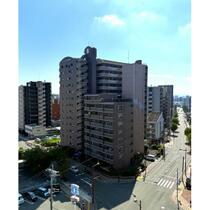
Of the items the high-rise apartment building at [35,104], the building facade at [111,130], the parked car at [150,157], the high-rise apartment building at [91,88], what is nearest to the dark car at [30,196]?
the building facade at [111,130]

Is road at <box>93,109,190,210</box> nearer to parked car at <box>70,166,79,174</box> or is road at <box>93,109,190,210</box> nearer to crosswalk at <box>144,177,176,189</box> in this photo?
crosswalk at <box>144,177,176,189</box>

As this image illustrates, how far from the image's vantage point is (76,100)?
34.2ft

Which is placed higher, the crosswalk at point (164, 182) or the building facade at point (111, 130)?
the building facade at point (111, 130)

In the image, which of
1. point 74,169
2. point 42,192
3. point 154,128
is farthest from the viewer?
point 154,128

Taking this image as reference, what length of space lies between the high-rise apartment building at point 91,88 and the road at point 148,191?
1588 mm

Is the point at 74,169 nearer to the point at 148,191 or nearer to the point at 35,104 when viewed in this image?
the point at 148,191

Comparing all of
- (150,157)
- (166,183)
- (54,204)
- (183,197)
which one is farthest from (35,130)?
(183,197)

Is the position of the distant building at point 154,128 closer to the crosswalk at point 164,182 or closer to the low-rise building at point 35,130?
the crosswalk at point 164,182

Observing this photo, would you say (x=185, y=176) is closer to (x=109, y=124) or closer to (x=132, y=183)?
(x=132, y=183)

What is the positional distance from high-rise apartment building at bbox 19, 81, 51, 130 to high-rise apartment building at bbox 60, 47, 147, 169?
17.0 ft

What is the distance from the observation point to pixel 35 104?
15820 mm

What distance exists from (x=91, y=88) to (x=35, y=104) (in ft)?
22.0

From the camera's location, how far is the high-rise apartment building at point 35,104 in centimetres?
1553

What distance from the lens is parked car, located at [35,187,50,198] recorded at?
6.45m
